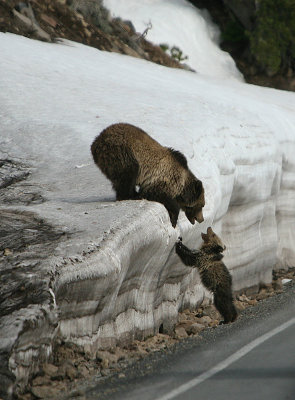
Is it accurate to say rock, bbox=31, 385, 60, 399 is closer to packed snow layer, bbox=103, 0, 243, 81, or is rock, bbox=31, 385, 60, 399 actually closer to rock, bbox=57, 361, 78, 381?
rock, bbox=57, 361, 78, 381

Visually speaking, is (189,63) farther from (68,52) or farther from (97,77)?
(97,77)

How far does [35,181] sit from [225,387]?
4.57 metres

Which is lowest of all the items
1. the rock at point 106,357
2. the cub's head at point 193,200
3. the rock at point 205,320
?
the rock at point 205,320

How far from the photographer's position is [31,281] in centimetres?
554

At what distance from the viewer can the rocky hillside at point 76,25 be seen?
19.5m

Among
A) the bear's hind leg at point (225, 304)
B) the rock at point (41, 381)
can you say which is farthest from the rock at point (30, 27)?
the rock at point (41, 381)

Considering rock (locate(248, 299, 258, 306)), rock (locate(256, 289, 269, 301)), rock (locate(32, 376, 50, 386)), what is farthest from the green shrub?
rock (locate(32, 376, 50, 386))

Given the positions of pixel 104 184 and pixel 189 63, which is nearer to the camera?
pixel 104 184

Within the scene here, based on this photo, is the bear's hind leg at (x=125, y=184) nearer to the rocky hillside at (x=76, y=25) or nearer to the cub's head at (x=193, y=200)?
the cub's head at (x=193, y=200)

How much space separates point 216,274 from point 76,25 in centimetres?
1566

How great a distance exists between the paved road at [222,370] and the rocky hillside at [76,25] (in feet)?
43.8

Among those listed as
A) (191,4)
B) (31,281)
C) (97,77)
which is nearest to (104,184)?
(31,281)

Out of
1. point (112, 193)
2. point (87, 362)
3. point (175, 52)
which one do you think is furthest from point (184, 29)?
point (87, 362)

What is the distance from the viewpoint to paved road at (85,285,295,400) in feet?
17.7
